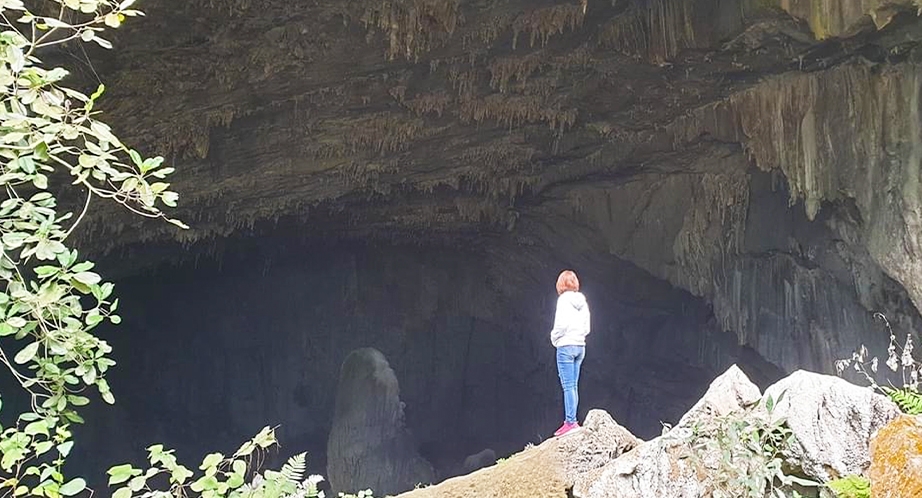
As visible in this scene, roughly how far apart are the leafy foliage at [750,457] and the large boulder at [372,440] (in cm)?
805

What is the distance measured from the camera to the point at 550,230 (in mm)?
13562

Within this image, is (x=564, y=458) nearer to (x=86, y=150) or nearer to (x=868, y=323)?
(x=86, y=150)

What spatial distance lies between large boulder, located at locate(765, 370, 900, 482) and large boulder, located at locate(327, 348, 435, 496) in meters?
8.25

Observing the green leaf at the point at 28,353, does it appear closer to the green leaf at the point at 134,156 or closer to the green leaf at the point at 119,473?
the green leaf at the point at 119,473

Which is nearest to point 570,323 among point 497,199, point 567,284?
point 567,284

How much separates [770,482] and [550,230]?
1037 cm

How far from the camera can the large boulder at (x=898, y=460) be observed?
2.58m

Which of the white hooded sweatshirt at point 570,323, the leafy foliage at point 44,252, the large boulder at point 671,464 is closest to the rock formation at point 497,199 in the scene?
the white hooded sweatshirt at point 570,323

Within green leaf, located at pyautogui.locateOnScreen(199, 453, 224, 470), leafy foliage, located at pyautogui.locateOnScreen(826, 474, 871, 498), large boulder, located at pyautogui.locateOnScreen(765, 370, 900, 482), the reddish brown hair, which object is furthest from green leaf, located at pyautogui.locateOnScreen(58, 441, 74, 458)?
the reddish brown hair

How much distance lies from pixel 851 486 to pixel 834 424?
341 mm

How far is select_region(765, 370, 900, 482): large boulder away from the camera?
346 cm

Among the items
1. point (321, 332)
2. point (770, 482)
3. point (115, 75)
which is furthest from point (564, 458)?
point (321, 332)

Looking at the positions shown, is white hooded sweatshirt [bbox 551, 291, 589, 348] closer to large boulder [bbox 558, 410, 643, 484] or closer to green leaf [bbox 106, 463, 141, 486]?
large boulder [bbox 558, 410, 643, 484]

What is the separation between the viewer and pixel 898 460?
2654 millimetres
